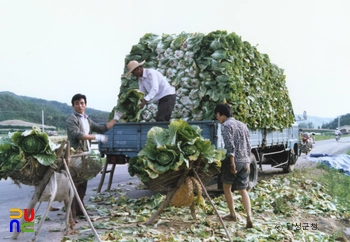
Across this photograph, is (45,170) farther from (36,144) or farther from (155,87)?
(155,87)

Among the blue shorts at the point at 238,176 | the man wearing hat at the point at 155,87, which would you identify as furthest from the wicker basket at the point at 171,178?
the man wearing hat at the point at 155,87

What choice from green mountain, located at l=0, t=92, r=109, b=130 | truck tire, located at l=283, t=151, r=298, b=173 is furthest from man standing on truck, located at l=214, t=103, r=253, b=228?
green mountain, located at l=0, t=92, r=109, b=130

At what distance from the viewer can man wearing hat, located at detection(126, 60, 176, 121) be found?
24.1ft

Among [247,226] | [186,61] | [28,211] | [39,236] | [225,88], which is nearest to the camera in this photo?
[28,211]

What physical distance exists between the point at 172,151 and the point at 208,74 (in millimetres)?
3393

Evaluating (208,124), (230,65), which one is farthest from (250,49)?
(208,124)

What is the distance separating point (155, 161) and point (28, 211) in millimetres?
1712

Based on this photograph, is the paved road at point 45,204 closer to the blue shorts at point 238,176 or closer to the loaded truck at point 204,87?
the loaded truck at point 204,87

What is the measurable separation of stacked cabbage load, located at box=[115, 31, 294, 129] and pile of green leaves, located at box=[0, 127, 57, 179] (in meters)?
2.51

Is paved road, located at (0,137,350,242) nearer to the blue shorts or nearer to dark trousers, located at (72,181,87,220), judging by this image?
dark trousers, located at (72,181,87,220)

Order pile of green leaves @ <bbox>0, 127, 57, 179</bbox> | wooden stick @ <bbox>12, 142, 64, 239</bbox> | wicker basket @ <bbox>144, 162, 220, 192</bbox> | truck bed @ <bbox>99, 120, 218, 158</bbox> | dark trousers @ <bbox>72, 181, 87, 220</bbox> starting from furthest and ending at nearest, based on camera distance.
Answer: truck bed @ <bbox>99, 120, 218, 158</bbox>, dark trousers @ <bbox>72, 181, 87, 220</bbox>, wicker basket @ <bbox>144, 162, 220, 192</bbox>, wooden stick @ <bbox>12, 142, 64, 239</bbox>, pile of green leaves @ <bbox>0, 127, 57, 179</bbox>

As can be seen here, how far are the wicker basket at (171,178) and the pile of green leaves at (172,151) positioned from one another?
113mm

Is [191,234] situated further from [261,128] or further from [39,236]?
[261,128]

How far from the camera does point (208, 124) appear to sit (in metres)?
6.98
